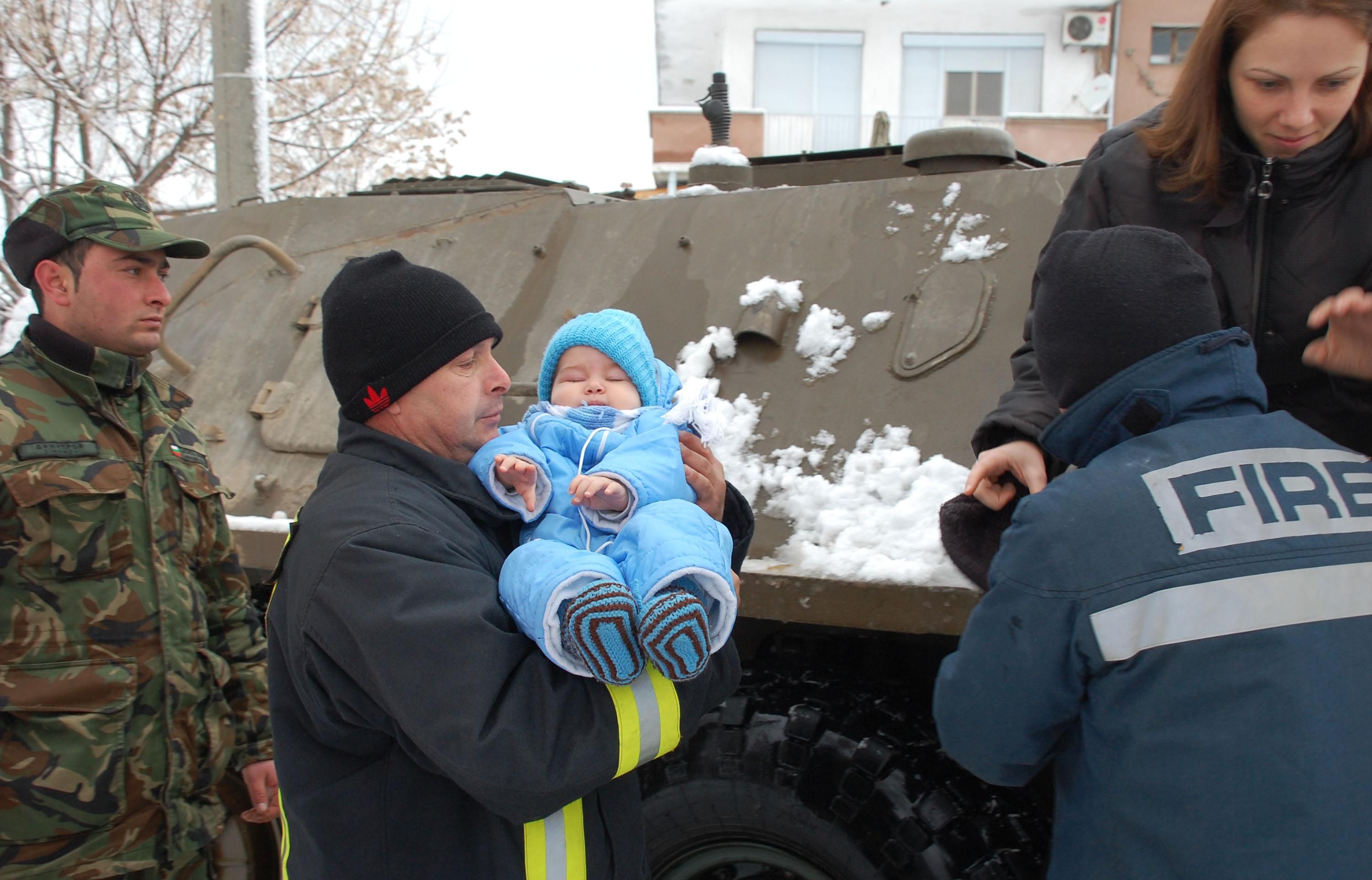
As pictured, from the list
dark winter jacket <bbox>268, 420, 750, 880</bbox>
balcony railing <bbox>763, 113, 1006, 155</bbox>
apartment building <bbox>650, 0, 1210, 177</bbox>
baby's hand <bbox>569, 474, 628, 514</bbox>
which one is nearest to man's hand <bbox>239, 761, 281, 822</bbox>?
dark winter jacket <bbox>268, 420, 750, 880</bbox>

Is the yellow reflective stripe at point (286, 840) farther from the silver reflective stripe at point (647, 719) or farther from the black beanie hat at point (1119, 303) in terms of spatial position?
the black beanie hat at point (1119, 303)

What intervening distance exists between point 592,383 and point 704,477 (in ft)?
1.02

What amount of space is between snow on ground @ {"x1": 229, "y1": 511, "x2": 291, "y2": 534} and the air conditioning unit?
19682 mm

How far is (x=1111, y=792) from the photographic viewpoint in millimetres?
1395

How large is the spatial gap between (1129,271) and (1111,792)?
0.70 meters

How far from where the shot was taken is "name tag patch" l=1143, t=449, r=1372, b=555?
134 centimetres

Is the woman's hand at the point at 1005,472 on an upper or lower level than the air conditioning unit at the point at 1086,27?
lower

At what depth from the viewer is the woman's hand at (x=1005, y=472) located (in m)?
1.91

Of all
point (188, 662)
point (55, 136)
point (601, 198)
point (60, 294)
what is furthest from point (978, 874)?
point (55, 136)

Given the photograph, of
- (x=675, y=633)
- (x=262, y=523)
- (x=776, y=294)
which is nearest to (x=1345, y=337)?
(x=675, y=633)

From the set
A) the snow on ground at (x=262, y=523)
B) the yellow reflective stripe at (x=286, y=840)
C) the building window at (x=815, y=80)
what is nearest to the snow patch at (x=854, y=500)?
the yellow reflective stripe at (x=286, y=840)

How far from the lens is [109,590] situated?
2.23 metres

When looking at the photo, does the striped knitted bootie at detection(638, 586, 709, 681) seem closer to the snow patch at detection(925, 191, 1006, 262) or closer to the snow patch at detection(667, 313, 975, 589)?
the snow patch at detection(667, 313, 975, 589)

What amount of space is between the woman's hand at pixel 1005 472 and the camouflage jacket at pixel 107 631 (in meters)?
1.69
